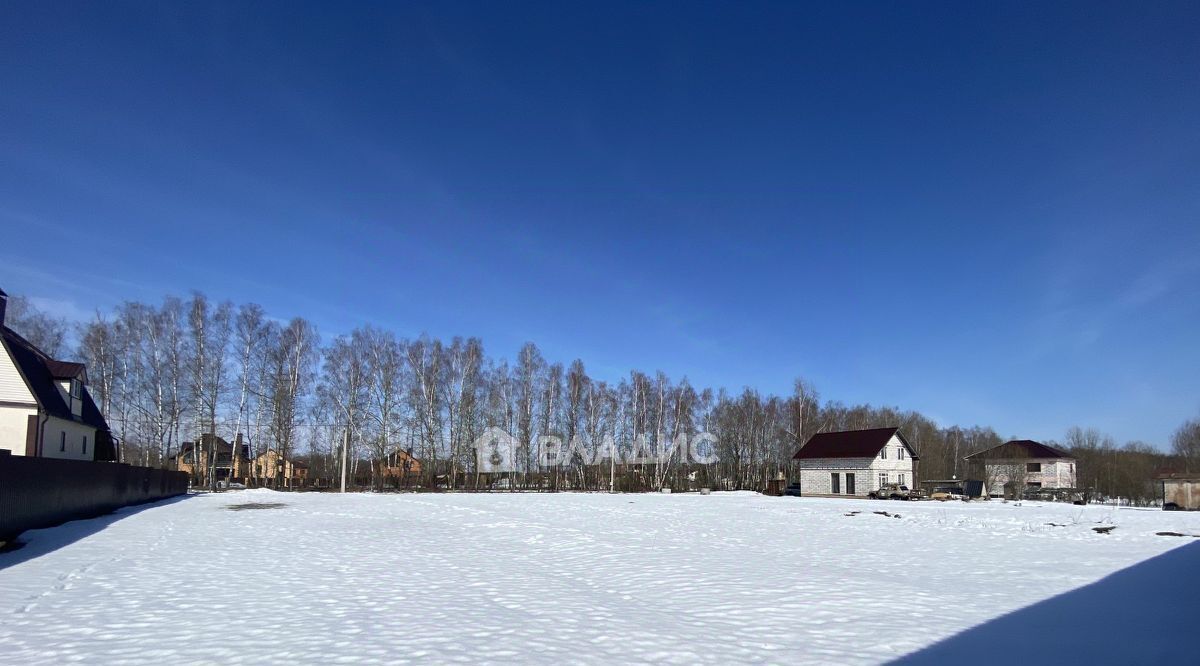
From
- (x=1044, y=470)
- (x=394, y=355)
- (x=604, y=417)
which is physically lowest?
(x=1044, y=470)

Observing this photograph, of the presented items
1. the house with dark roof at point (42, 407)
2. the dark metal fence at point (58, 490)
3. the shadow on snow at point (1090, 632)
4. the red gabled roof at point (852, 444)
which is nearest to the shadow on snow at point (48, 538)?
the dark metal fence at point (58, 490)

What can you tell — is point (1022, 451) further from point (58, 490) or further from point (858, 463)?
point (58, 490)

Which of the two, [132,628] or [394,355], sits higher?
[394,355]

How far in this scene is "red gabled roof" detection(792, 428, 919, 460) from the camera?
51.9 metres

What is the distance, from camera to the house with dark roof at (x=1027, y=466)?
57.5 m

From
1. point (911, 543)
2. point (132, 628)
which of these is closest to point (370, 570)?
point (132, 628)

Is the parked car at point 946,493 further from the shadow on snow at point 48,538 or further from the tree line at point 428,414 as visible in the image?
the shadow on snow at point 48,538

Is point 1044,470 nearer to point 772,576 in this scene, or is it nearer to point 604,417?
point 604,417

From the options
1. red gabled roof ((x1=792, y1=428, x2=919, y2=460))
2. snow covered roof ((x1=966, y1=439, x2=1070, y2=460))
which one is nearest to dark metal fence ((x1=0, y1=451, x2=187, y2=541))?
red gabled roof ((x1=792, y1=428, x2=919, y2=460))

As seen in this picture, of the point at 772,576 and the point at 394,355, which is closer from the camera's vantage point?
the point at 772,576

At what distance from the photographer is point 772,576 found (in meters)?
11.0

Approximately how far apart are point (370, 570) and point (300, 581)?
1.37 meters

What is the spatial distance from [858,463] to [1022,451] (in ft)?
59.6

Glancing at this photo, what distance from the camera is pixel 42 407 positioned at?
90.0 feet
